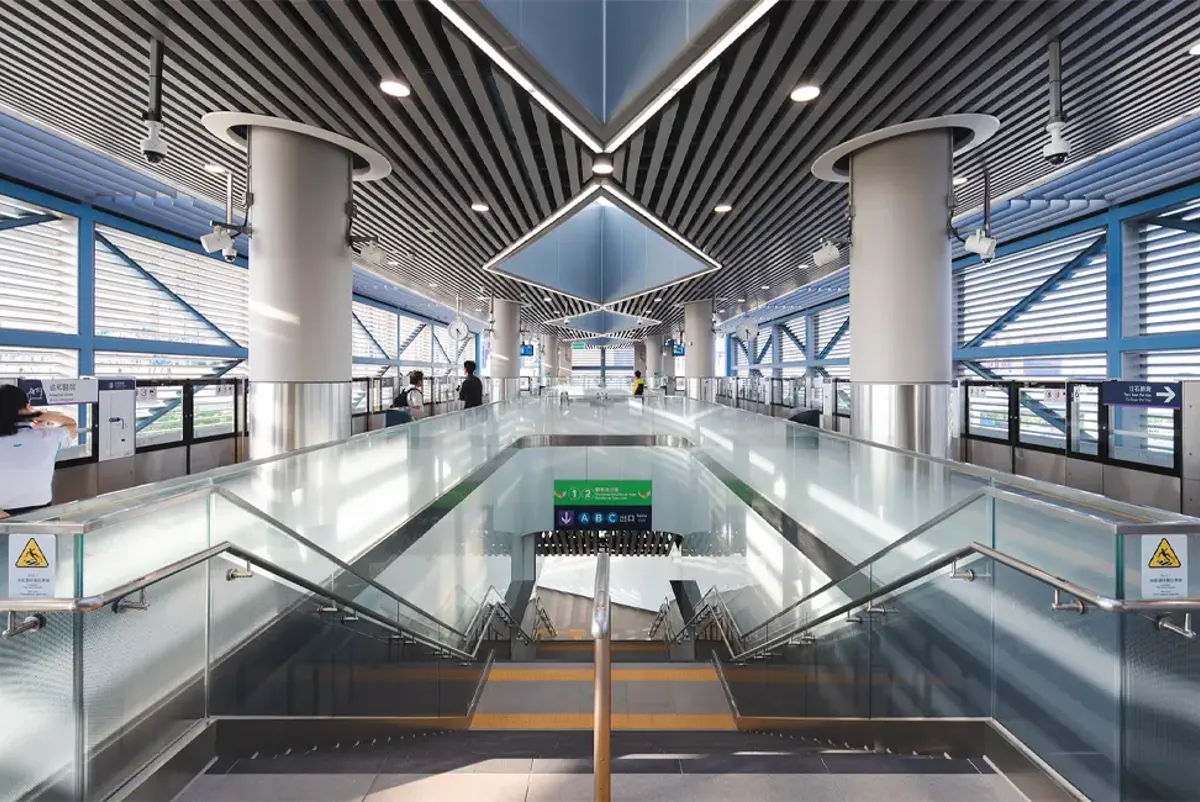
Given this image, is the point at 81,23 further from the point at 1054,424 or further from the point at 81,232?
the point at 1054,424

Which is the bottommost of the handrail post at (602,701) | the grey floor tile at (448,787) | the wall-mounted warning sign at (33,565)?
the grey floor tile at (448,787)

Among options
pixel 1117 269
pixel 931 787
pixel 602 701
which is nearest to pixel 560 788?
pixel 602 701

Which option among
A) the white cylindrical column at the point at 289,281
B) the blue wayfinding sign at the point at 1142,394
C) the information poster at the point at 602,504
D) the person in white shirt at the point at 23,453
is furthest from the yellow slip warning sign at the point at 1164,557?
the information poster at the point at 602,504

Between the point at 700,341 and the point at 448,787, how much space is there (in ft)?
70.0

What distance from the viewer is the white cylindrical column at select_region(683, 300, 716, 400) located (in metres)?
23.3

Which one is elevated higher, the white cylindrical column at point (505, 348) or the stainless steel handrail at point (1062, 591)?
the white cylindrical column at point (505, 348)

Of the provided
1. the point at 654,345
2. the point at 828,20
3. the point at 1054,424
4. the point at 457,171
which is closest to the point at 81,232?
the point at 457,171

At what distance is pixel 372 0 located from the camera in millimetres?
4582

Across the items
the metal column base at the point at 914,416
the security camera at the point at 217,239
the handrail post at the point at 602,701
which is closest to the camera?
the handrail post at the point at 602,701

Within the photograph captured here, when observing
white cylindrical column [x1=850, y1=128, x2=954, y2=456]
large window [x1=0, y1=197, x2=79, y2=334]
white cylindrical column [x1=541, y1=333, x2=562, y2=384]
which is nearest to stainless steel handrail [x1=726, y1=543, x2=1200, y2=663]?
white cylindrical column [x1=850, y1=128, x2=954, y2=456]

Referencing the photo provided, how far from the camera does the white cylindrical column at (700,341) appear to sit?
23266 mm

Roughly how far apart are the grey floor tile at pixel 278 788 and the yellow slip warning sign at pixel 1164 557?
10.8 feet

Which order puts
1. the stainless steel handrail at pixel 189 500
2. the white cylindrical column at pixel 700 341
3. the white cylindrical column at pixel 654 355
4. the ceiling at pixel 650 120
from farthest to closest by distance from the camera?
the white cylindrical column at pixel 654 355
the white cylindrical column at pixel 700 341
the ceiling at pixel 650 120
the stainless steel handrail at pixel 189 500

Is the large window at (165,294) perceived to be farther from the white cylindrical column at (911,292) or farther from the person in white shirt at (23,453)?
the white cylindrical column at (911,292)
